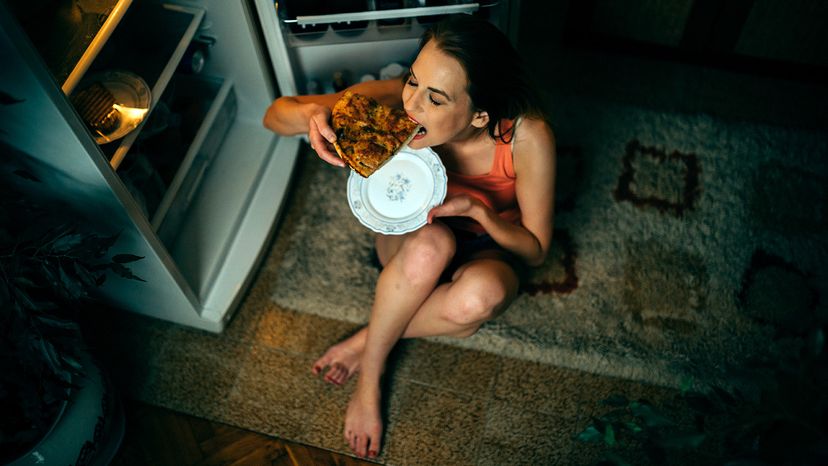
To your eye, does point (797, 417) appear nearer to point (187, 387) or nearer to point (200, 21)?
point (187, 387)

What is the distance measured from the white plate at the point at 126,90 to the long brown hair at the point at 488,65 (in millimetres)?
737

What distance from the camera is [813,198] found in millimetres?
2062

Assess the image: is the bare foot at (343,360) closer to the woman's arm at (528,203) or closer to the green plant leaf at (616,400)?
the woman's arm at (528,203)

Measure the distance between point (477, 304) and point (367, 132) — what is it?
1.59 ft

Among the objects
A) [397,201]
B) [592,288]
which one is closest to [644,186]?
[592,288]

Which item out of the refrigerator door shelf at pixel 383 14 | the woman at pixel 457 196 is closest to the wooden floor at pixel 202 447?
the woman at pixel 457 196

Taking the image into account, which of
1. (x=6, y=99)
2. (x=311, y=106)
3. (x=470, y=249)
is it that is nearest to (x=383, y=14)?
(x=311, y=106)

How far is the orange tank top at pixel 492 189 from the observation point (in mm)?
1579

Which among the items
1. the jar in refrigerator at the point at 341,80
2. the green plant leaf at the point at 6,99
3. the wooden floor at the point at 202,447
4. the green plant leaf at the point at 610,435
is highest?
the green plant leaf at the point at 6,99

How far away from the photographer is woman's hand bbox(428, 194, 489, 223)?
1.46m

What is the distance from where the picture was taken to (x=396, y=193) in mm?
1582

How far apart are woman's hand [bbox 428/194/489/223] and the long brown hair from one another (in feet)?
0.54

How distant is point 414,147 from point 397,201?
0.18m

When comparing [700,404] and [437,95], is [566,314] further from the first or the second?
[437,95]
